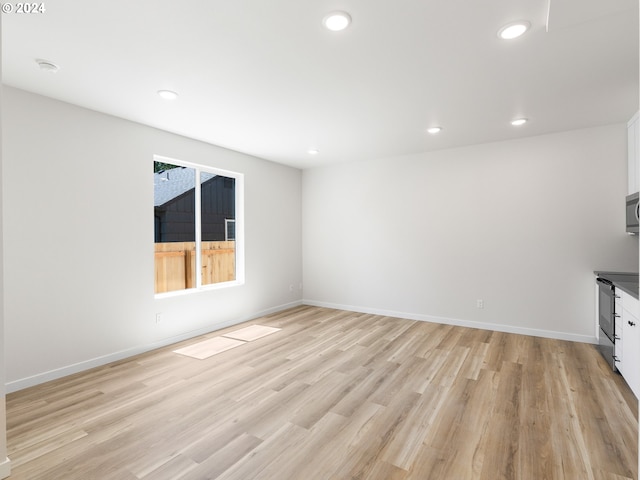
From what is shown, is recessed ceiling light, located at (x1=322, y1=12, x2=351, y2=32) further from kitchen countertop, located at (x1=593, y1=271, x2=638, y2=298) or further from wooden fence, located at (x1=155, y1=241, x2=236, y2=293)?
wooden fence, located at (x1=155, y1=241, x2=236, y2=293)

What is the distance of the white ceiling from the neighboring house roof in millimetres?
679

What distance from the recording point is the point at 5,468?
6.13 feet

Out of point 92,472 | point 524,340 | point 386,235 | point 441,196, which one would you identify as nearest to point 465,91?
point 441,196

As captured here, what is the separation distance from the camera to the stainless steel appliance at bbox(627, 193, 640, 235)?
3.22 m

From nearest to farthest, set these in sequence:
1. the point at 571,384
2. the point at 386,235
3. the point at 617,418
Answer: the point at 617,418, the point at 571,384, the point at 386,235

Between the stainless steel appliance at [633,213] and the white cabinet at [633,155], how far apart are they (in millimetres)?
230

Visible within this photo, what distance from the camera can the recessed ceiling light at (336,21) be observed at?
6.44 feet

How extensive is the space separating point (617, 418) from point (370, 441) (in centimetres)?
186

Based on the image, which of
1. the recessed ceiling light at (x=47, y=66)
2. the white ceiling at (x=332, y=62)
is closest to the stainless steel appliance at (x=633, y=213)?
the white ceiling at (x=332, y=62)

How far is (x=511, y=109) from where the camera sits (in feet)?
11.3

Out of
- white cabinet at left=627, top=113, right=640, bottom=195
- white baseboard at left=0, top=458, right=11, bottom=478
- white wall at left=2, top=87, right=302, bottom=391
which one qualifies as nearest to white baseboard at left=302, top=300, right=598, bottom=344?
white cabinet at left=627, top=113, right=640, bottom=195

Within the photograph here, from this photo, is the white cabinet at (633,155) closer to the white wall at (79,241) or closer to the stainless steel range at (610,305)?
the stainless steel range at (610,305)

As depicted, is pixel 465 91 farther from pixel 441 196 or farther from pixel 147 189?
pixel 147 189

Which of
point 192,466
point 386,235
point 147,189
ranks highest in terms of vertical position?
point 147,189
